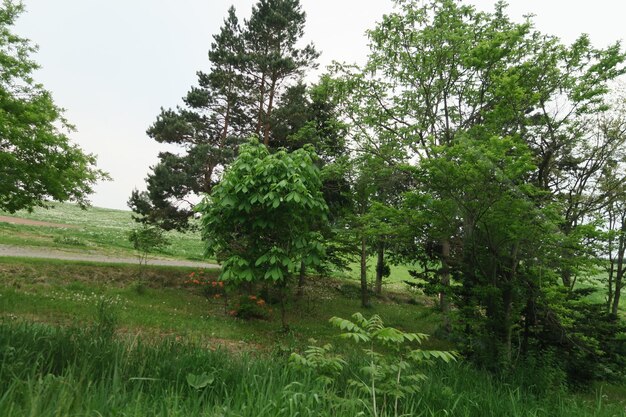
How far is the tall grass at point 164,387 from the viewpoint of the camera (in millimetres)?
2277

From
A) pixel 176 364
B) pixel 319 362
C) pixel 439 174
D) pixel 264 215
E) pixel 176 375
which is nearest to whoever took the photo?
pixel 176 375

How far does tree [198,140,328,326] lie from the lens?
7.96 meters

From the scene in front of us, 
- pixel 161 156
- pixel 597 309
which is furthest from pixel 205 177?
pixel 597 309

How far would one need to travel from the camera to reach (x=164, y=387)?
10.1 ft

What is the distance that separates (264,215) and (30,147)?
6.51 meters

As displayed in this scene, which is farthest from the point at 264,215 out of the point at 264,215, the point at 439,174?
the point at 439,174

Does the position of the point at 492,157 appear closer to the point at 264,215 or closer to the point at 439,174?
the point at 439,174

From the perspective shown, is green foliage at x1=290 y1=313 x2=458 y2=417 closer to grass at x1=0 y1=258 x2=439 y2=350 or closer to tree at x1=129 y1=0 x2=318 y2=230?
grass at x1=0 y1=258 x2=439 y2=350

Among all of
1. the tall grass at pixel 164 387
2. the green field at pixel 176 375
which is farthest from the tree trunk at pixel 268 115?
the tall grass at pixel 164 387

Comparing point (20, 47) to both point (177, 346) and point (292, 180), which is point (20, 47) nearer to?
point (292, 180)

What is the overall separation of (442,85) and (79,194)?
479 inches

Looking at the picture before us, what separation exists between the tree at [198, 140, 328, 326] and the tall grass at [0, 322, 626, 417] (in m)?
3.91

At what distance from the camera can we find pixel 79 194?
1155 cm

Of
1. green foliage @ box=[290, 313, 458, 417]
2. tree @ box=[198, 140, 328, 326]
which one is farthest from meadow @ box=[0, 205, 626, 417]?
tree @ box=[198, 140, 328, 326]
